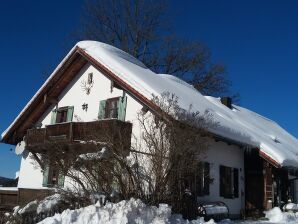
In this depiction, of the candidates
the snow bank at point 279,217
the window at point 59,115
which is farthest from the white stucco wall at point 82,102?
the snow bank at point 279,217

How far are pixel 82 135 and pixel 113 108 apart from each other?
6.71 ft

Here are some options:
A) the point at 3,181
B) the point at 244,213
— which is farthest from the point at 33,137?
the point at 3,181

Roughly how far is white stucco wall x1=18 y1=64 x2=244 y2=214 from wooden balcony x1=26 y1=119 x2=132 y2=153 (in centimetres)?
97

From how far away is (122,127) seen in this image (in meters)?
14.8

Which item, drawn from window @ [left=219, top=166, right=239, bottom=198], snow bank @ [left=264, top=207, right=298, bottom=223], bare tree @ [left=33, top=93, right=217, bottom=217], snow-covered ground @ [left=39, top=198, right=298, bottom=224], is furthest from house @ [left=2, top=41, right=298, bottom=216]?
snow-covered ground @ [left=39, top=198, right=298, bottom=224]

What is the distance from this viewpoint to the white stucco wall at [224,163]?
15.9 m

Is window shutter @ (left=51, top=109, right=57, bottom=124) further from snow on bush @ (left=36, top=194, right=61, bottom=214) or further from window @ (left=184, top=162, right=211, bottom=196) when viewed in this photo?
snow on bush @ (left=36, top=194, right=61, bottom=214)

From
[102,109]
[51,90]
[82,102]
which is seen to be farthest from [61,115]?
[102,109]

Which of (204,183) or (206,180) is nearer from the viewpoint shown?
(206,180)

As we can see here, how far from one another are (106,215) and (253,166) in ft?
33.8

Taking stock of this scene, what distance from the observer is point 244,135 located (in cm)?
1694

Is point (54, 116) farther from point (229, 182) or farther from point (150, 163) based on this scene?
point (150, 163)

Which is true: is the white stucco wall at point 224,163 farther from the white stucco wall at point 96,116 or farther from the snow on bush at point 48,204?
the snow on bush at point 48,204

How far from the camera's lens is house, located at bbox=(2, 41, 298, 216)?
1566 centimetres
